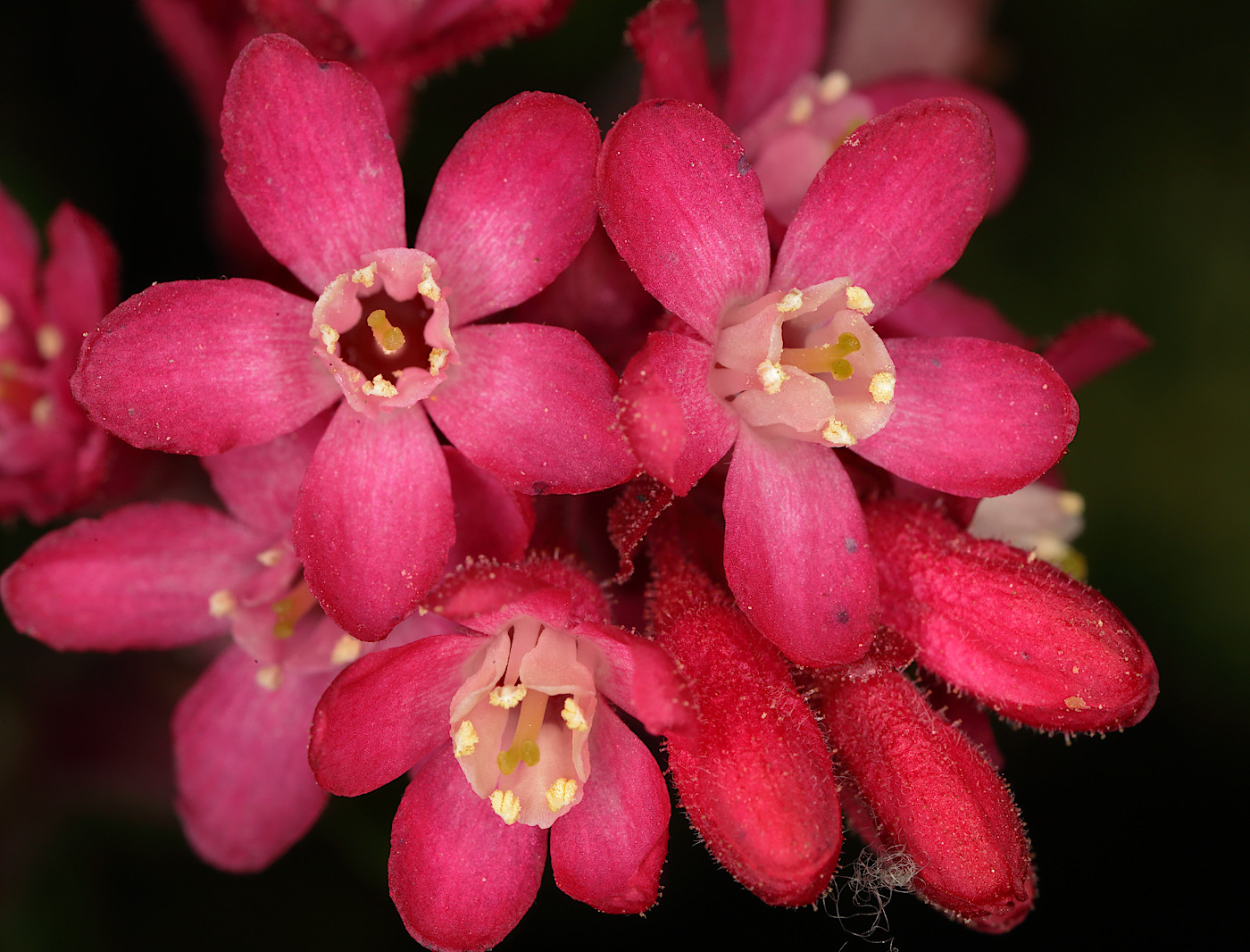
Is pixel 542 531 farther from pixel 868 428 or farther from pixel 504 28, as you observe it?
pixel 504 28

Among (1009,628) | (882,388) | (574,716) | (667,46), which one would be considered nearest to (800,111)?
(667,46)

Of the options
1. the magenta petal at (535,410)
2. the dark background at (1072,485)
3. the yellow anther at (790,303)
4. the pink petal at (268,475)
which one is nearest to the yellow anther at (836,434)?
the yellow anther at (790,303)

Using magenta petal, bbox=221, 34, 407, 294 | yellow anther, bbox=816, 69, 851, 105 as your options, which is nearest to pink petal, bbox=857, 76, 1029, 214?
yellow anther, bbox=816, 69, 851, 105

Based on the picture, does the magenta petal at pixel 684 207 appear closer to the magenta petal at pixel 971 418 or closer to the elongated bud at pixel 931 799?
the magenta petal at pixel 971 418

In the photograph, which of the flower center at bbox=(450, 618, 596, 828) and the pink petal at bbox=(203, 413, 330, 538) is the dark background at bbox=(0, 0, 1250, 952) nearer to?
the pink petal at bbox=(203, 413, 330, 538)

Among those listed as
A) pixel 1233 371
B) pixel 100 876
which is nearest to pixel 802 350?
pixel 1233 371
